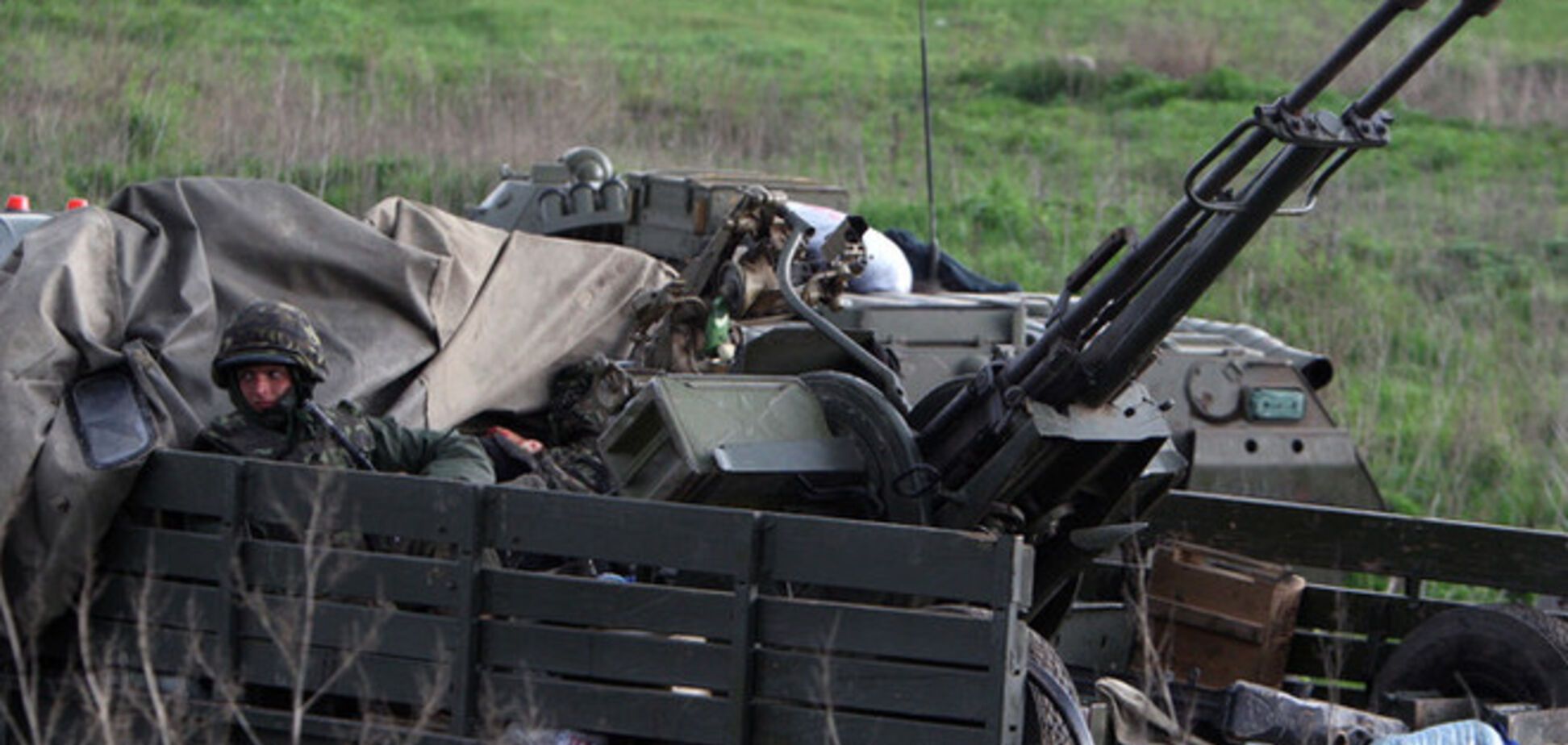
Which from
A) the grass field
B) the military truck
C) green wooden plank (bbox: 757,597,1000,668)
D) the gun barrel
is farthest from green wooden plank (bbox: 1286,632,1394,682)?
the grass field

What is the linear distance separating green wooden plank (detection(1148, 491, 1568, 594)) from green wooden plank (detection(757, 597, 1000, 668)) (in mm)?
2283

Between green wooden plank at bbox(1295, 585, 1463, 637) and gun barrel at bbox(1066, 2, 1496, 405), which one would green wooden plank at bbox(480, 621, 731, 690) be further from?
green wooden plank at bbox(1295, 585, 1463, 637)

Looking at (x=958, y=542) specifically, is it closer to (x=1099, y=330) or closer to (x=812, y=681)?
(x=812, y=681)

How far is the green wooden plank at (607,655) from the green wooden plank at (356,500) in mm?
262

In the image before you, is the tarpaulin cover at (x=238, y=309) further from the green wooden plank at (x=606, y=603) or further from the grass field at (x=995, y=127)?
the grass field at (x=995, y=127)

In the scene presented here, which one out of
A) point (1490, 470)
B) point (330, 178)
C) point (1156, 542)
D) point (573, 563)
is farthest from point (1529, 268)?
point (573, 563)

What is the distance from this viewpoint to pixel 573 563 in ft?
19.5

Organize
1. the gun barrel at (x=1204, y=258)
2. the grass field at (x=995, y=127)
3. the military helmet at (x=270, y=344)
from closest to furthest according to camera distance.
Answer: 1. the gun barrel at (x=1204, y=258)
2. the military helmet at (x=270, y=344)
3. the grass field at (x=995, y=127)

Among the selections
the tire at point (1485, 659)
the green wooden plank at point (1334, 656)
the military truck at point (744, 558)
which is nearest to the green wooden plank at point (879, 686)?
the military truck at point (744, 558)

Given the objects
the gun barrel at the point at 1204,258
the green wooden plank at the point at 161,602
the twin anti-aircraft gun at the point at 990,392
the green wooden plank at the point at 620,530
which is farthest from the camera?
the green wooden plank at the point at 161,602

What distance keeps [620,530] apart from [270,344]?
1398 mm

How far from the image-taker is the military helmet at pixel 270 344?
20.6 feet

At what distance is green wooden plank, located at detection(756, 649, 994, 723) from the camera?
4984 mm

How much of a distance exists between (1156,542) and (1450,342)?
280 inches
